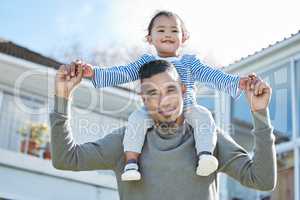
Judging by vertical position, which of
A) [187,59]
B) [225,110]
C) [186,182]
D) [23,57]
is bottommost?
[186,182]

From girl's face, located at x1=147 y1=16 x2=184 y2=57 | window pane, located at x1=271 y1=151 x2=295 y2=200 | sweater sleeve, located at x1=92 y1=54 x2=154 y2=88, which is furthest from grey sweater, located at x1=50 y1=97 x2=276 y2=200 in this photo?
window pane, located at x1=271 y1=151 x2=295 y2=200

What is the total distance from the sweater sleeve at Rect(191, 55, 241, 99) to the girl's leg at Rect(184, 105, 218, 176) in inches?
6.1

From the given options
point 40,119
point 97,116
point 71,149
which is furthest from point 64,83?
point 97,116

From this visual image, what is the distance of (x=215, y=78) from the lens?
279cm

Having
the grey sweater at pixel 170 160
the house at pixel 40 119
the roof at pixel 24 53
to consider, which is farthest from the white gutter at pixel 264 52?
the grey sweater at pixel 170 160

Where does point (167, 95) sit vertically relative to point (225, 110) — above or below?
below

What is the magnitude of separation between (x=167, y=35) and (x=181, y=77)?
0.21m

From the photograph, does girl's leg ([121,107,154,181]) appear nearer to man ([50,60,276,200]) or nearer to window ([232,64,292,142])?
man ([50,60,276,200])

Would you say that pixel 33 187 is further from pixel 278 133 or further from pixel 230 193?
pixel 278 133

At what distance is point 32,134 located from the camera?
11.0 meters

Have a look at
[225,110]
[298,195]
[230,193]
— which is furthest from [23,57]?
[298,195]

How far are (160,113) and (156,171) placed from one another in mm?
245

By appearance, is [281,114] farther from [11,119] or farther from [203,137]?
[203,137]

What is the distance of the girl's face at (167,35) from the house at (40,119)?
750 centimetres
